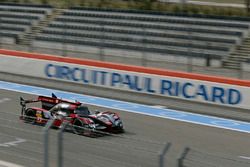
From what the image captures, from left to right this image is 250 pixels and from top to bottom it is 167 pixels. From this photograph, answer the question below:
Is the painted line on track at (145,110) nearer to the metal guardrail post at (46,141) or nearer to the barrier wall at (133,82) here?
the barrier wall at (133,82)

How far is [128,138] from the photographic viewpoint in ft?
21.5

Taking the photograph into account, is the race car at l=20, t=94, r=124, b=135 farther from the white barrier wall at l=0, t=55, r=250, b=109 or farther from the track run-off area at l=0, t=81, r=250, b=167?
the white barrier wall at l=0, t=55, r=250, b=109

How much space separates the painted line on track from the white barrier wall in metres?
0.73

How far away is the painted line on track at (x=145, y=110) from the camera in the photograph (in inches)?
647

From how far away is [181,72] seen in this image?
1894 cm

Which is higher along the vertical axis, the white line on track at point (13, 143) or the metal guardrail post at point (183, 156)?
the metal guardrail post at point (183, 156)

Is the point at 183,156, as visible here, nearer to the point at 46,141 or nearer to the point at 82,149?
the point at 82,149

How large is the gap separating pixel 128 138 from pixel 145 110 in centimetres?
1167

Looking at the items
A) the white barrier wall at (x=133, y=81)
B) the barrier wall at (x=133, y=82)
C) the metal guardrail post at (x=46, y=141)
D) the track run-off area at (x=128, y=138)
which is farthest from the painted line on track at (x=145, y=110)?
the metal guardrail post at (x=46, y=141)

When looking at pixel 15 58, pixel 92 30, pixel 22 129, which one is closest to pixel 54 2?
pixel 92 30

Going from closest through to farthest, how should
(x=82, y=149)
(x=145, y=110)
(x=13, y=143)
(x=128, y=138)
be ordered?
(x=128, y=138), (x=82, y=149), (x=13, y=143), (x=145, y=110)

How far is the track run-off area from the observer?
6699 mm

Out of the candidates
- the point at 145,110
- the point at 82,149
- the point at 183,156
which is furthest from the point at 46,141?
the point at 145,110

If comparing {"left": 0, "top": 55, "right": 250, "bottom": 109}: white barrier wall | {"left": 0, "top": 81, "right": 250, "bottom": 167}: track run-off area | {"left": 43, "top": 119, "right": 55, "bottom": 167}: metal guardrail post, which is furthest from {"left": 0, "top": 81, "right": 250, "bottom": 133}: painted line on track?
{"left": 43, "top": 119, "right": 55, "bottom": 167}: metal guardrail post
